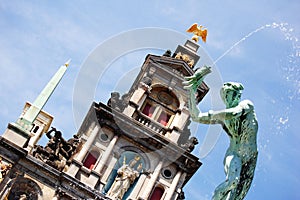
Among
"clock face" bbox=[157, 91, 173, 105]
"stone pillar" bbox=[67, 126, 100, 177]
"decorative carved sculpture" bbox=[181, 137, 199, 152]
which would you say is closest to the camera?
"stone pillar" bbox=[67, 126, 100, 177]

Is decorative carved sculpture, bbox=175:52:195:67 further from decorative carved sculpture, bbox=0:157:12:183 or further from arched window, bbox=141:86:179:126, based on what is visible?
decorative carved sculpture, bbox=0:157:12:183

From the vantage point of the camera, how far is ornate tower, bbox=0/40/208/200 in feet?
71.5

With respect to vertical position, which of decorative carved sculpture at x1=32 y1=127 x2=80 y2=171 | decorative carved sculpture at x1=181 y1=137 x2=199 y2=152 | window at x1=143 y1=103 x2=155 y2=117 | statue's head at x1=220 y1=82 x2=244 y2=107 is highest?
window at x1=143 y1=103 x2=155 y2=117

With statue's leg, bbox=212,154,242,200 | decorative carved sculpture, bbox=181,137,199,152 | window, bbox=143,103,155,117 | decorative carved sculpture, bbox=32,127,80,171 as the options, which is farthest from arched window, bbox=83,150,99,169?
statue's leg, bbox=212,154,242,200

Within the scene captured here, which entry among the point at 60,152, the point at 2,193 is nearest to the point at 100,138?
the point at 60,152

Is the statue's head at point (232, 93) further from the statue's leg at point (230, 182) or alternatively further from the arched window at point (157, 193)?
the arched window at point (157, 193)

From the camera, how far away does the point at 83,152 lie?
23.5m

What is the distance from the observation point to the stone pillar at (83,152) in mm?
22578

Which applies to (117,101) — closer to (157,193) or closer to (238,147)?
(157,193)

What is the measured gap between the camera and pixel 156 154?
24.6m

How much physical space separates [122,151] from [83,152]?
6.87 feet

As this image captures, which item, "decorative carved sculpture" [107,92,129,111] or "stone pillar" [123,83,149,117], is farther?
"decorative carved sculpture" [107,92,129,111]

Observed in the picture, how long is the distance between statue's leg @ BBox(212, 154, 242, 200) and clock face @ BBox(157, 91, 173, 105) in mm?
21574

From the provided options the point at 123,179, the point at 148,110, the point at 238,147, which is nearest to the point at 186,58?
the point at 148,110
